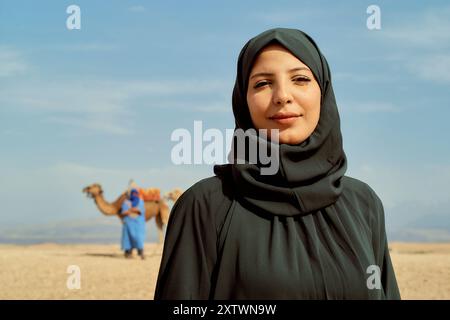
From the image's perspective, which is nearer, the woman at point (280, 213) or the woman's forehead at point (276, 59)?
the woman at point (280, 213)

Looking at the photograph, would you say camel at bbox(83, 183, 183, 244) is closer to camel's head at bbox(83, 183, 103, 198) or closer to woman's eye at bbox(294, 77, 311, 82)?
camel's head at bbox(83, 183, 103, 198)

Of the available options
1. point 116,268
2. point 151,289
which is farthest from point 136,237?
point 151,289

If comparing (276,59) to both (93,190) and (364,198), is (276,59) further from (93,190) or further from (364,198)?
(93,190)

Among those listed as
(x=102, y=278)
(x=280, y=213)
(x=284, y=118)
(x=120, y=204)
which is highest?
(x=284, y=118)

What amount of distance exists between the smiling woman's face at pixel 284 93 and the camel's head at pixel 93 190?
671 inches

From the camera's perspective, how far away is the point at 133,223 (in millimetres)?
16594

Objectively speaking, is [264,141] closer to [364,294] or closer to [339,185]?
[339,185]

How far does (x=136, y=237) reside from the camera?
16.8m

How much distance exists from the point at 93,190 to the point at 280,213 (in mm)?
17188

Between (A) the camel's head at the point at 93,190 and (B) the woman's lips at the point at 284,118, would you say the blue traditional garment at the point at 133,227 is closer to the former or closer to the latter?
(A) the camel's head at the point at 93,190

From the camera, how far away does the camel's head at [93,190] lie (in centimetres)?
1955

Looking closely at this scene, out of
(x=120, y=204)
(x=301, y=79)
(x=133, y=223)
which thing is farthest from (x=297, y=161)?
(x=120, y=204)

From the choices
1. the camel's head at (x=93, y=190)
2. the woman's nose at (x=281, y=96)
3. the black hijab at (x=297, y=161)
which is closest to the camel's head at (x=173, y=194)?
the camel's head at (x=93, y=190)
